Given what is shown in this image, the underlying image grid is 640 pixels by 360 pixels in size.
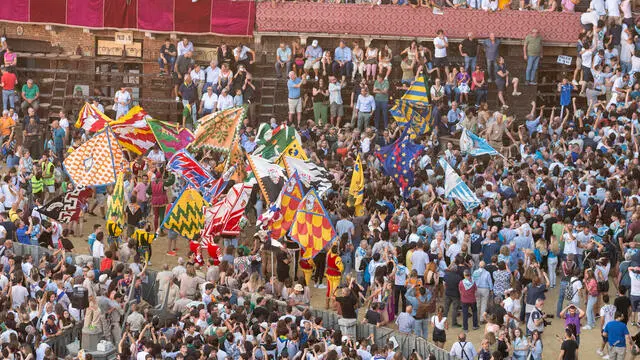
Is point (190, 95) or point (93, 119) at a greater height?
point (190, 95)

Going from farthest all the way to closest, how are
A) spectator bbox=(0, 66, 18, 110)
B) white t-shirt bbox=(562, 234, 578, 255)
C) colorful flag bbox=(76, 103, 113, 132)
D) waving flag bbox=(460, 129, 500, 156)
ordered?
spectator bbox=(0, 66, 18, 110) → colorful flag bbox=(76, 103, 113, 132) → waving flag bbox=(460, 129, 500, 156) → white t-shirt bbox=(562, 234, 578, 255)

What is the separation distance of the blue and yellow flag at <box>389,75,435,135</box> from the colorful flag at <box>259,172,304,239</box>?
740cm

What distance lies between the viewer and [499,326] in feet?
76.7

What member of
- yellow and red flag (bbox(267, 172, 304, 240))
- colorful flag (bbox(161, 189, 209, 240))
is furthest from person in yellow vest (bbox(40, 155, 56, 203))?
yellow and red flag (bbox(267, 172, 304, 240))

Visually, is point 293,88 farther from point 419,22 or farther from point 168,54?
point 419,22

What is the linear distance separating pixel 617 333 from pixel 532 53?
48.7 feet

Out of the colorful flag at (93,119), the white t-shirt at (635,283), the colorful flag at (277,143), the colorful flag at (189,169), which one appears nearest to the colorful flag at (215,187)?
the colorful flag at (189,169)

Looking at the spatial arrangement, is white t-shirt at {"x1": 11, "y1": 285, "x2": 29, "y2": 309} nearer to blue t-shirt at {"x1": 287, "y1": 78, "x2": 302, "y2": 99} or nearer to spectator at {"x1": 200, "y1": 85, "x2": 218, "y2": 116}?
spectator at {"x1": 200, "y1": 85, "x2": 218, "y2": 116}

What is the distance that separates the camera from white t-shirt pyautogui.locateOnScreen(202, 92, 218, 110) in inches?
1371

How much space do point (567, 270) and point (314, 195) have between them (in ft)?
16.8

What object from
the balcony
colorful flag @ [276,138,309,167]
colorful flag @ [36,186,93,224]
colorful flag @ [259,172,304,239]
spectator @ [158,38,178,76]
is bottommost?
colorful flag @ [36,186,93,224]

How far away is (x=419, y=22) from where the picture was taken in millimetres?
37281

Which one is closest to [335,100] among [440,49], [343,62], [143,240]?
[343,62]

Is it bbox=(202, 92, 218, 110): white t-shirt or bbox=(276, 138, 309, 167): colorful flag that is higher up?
bbox=(202, 92, 218, 110): white t-shirt
